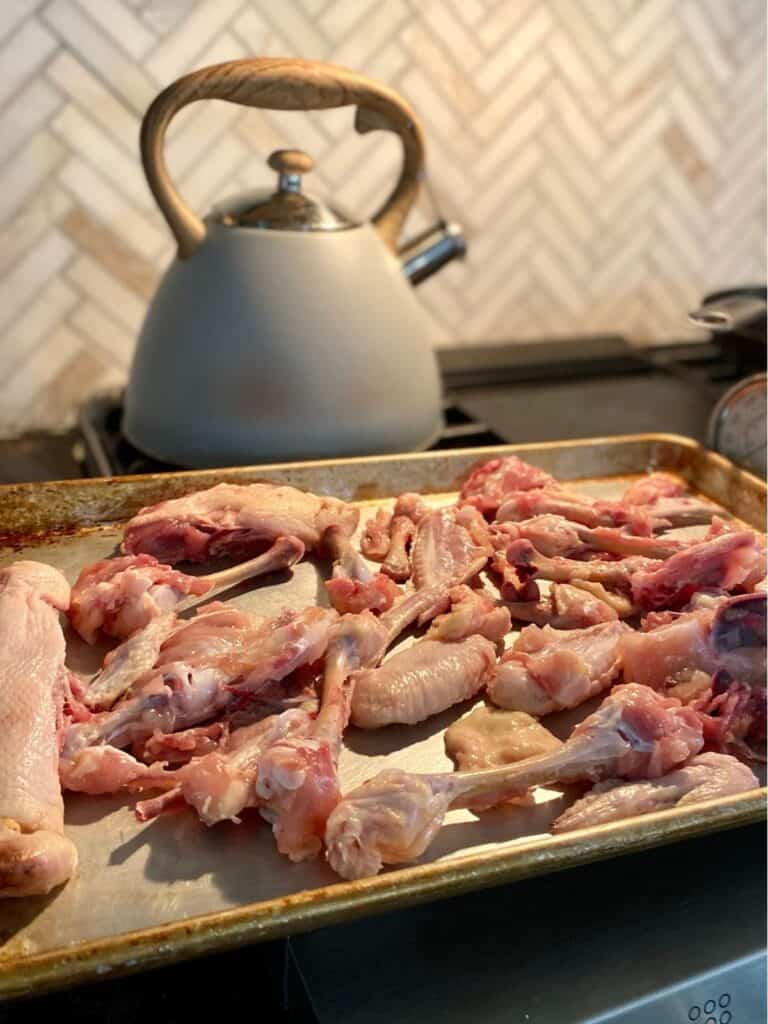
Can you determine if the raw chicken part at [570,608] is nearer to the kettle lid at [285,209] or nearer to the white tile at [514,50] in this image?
the kettle lid at [285,209]

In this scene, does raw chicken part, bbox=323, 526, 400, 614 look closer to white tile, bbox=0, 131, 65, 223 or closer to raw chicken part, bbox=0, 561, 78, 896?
raw chicken part, bbox=0, 561, 78, 896

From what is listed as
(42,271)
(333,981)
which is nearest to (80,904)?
(333,981)

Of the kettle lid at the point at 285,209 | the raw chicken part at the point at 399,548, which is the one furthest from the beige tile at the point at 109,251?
the raw chicken part at the point at 399,548

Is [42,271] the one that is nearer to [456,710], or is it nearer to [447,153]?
[447,153]

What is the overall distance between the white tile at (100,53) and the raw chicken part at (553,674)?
1.21m

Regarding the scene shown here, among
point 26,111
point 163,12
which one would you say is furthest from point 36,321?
point 163,12

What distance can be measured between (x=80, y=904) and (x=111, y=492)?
56 cm

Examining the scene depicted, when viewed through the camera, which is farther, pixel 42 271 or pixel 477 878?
pixel 42 271

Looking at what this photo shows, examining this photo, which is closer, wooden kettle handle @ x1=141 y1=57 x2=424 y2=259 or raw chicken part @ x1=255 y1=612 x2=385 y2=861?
raw chicken part @ x1=255 y1=612 x2=385 y2=861

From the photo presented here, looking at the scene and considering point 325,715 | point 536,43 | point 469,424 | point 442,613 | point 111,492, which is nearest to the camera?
point 325,715

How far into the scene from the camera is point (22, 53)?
1.53 meters

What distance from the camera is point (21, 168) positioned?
1.58 m

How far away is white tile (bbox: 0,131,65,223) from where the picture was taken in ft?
5.18

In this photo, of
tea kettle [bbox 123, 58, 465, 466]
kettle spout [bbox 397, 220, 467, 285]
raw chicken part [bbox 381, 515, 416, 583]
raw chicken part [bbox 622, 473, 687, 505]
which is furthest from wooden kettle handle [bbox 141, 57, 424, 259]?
raw chicken part [bbox 622, 473, 687, 505]
